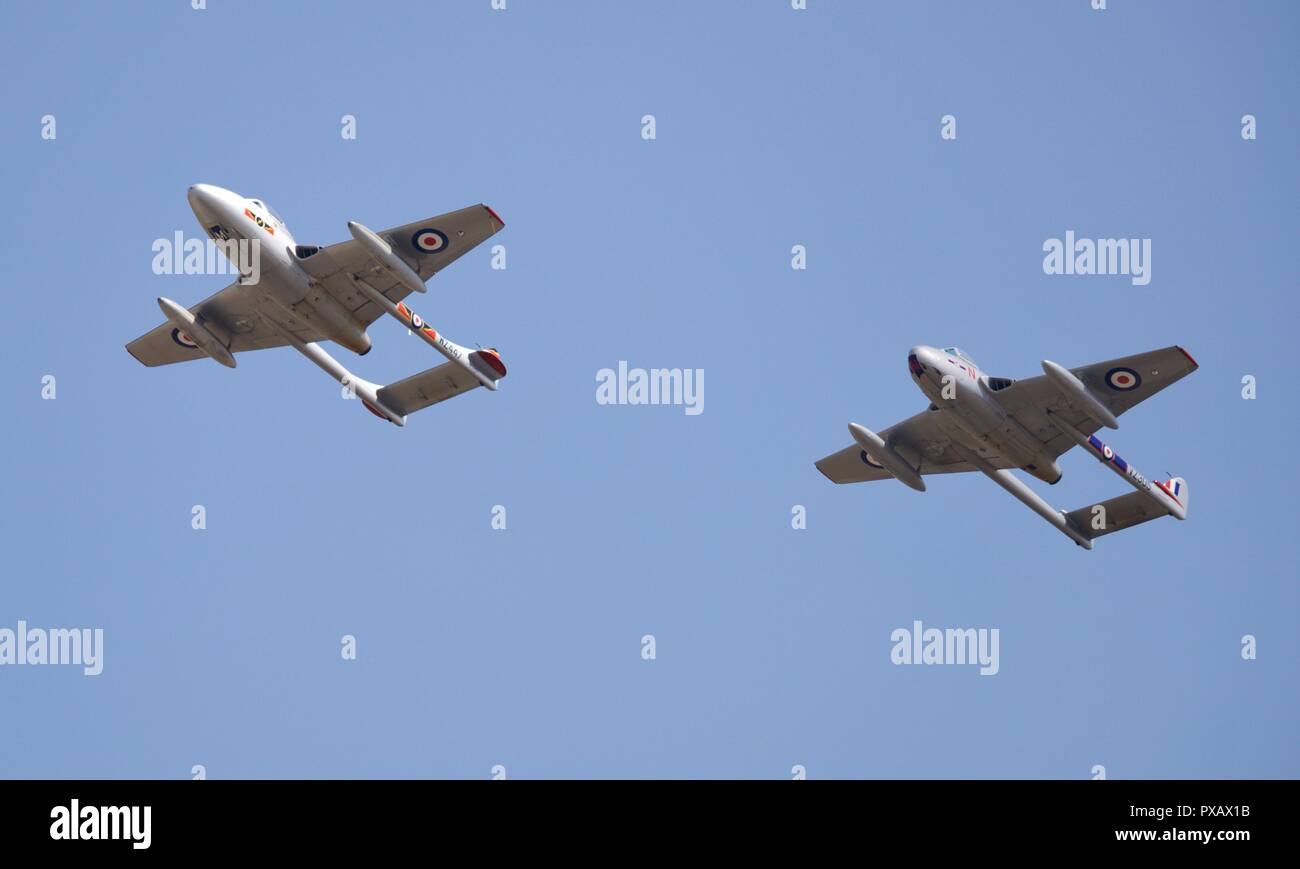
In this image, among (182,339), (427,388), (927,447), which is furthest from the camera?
(182,339)

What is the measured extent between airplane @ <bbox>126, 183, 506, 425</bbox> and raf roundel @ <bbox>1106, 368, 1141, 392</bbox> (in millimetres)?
19129

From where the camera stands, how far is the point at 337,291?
53312mm

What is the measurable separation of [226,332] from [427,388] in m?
7.20

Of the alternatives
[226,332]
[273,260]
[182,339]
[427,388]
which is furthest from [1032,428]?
[182,339]

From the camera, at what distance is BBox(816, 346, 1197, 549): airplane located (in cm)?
5206

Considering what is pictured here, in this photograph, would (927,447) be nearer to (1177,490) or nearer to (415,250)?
(1177,490)

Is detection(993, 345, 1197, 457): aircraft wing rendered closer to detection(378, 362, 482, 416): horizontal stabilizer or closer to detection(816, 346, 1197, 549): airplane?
detection(816, 346, 1197, 549): airplane

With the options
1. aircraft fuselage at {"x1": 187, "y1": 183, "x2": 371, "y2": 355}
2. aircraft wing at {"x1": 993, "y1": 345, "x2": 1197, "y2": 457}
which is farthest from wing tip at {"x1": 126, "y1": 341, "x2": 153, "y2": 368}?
aircraft wing at {"x1": 993, "y1": 345, "x2": 1197, "y2": 457}

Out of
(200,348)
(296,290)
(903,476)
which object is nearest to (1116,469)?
(903,476)

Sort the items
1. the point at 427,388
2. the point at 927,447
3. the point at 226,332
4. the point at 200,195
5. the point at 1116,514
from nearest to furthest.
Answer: the point at 200,195 → the point at 427,388 → the point at 1116,514 → the point at 226,332 → the point at 927,447

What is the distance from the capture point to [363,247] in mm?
51344

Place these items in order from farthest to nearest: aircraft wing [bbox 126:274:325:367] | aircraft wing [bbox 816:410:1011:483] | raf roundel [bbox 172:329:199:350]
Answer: raf roundel [bbox 172:329:199:350]
aircraft wing [bbox 816:410:1011:483]
aircraft wing [bbox 126:274:325:367]
